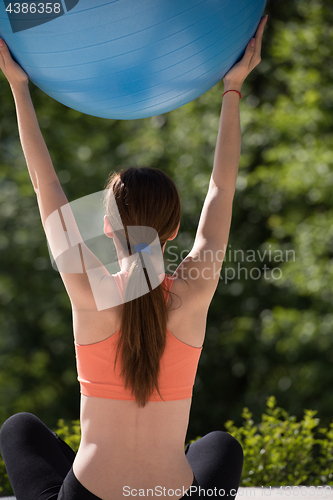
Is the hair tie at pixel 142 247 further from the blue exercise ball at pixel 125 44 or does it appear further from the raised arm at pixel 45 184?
the blue exercise ball at pixel 125 44

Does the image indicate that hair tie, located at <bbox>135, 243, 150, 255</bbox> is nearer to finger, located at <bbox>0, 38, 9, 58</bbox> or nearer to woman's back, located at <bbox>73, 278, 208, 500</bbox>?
woman's back, located at <bbox>73, 278, 208, 500</bbox>

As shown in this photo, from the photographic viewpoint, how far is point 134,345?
4.76 feet

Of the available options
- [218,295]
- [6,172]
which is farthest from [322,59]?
[6,172]

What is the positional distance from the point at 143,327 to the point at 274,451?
77.3 inches

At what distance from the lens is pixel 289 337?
19.7 ft

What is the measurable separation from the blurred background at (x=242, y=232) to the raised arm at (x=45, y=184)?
396 centimetres

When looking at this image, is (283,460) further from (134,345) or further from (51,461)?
(134,345)

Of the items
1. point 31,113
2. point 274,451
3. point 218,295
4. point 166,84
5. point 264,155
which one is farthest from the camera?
point 218,295

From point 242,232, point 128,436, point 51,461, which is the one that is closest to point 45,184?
point 128,436

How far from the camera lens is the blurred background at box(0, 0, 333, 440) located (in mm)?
5949

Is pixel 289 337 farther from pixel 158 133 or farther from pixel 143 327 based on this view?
pixel 143 327

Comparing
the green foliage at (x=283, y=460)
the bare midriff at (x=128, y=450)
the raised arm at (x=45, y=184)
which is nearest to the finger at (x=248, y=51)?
the raised arm at (x=45, y=184)

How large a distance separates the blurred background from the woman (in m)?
4.15

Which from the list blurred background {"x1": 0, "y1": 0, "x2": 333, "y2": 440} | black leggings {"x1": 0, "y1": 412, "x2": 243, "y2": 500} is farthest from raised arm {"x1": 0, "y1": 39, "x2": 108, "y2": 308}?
blurred background {"x1": 0, "y1": 0, "x2": 333, "y2": 440}
